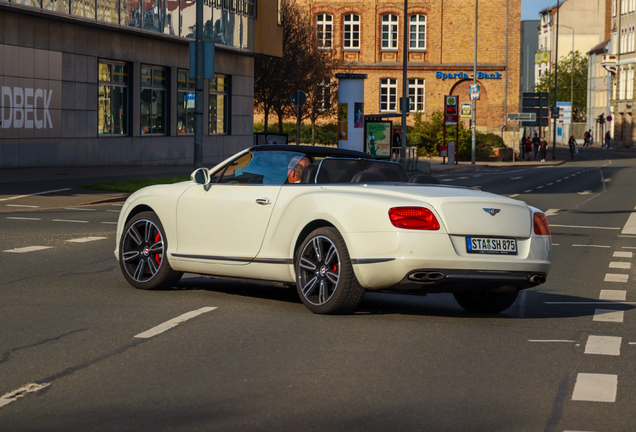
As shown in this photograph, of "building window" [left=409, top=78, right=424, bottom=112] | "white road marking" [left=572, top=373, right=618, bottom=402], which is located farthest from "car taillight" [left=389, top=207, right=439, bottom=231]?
"building window" [left=409, top=78, right=424, bottom=112]

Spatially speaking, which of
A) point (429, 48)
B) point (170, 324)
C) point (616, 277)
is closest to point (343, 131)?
point (616, 277)

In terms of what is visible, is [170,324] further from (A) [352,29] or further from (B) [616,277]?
(A) [352,29]

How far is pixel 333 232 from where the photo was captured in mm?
7578

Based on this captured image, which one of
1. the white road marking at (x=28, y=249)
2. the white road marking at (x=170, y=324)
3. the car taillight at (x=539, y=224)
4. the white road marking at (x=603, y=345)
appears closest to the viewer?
the white road marking at (x=603, y=345)

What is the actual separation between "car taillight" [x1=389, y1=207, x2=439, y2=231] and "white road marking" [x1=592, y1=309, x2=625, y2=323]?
1688 mm

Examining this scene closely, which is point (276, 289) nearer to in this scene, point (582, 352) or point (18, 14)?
point (582, 352)

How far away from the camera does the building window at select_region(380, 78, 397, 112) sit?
2827 inches

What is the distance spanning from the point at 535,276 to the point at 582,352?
1.15 meters

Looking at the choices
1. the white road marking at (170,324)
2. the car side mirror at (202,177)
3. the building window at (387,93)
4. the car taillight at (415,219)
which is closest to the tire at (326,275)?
the car taillight at (415,219)

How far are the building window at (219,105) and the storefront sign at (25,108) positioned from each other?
10569 mm

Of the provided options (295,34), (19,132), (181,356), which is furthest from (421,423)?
(295,34)

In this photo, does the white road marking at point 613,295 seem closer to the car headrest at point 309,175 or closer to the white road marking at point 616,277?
the white road marking at point 616,277

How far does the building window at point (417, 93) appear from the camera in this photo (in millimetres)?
71000

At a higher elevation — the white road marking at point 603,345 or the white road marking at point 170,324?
the white road marking at point 170,324
